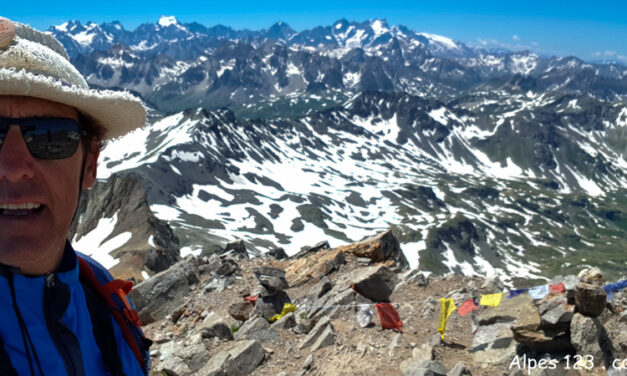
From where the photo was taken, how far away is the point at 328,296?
1628 cm

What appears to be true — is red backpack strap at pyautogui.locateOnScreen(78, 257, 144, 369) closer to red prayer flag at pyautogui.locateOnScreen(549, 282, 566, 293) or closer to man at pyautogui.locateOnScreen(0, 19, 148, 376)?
man at pyautogui.locateOnScreen(0, 19, 148, 376)

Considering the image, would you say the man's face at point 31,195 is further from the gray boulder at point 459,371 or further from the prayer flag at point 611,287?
the prayer flag at point 611,287

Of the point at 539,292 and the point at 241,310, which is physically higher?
the point at 241,310

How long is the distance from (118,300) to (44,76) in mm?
2568

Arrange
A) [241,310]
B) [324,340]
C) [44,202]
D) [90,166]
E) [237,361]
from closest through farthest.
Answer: [44,202]
[90,166]
[237,361]
[324,340]
[241,310]

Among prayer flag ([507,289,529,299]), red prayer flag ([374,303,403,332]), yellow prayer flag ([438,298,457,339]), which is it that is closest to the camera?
yellow prayer flag ([438,298,457,339])

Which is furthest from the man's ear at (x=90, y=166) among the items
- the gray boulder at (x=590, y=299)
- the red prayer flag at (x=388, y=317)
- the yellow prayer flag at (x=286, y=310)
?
the yellow prayer flag at (x=286, y=310)

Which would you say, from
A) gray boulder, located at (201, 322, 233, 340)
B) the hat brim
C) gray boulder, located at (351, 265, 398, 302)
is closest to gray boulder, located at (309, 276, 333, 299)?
gray boulder, located at (351, 265, 398, 302)

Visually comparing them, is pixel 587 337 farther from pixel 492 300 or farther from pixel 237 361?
pixel 237 361

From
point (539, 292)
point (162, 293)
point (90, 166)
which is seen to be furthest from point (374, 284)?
point (90, 166)

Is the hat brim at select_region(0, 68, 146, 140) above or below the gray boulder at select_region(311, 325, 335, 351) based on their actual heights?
above

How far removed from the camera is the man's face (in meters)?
3.07

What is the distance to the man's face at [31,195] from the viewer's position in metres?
3.07

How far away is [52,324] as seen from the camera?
3.55 meters
